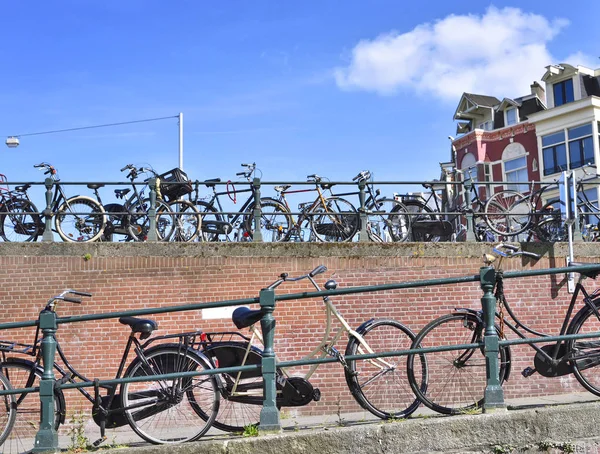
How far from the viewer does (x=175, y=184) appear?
12.9 m

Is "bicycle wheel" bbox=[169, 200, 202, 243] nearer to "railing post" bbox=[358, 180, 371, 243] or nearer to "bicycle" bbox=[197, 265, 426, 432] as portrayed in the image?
"railing post" bbox=[358, 180, 371, 243]

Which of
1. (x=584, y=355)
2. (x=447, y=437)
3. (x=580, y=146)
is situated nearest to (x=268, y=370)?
(x=447, y=437)

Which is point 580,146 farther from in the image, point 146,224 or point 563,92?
point 146,224

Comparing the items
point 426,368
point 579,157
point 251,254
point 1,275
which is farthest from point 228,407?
point 579,157

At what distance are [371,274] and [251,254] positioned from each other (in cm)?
177

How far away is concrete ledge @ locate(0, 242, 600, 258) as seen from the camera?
11578mm

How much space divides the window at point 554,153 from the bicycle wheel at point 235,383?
28053 millimetres

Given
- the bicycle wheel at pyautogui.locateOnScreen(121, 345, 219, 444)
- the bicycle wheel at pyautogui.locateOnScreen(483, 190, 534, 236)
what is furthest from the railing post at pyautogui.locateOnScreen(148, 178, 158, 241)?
the bicycle wheel at pyautogui.locateOnScreen(121, 345, 219, 444)

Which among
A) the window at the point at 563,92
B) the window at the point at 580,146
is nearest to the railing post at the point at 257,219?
the window at the point at 580,146

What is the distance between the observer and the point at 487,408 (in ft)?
17.5

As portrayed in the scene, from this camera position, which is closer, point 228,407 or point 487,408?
point 487,408

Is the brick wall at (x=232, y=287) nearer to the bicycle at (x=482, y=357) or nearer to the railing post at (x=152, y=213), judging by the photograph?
the railing post at (x=152, y=213)

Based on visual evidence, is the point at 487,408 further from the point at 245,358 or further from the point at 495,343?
the point at 245,358

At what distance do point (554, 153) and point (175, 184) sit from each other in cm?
2304
